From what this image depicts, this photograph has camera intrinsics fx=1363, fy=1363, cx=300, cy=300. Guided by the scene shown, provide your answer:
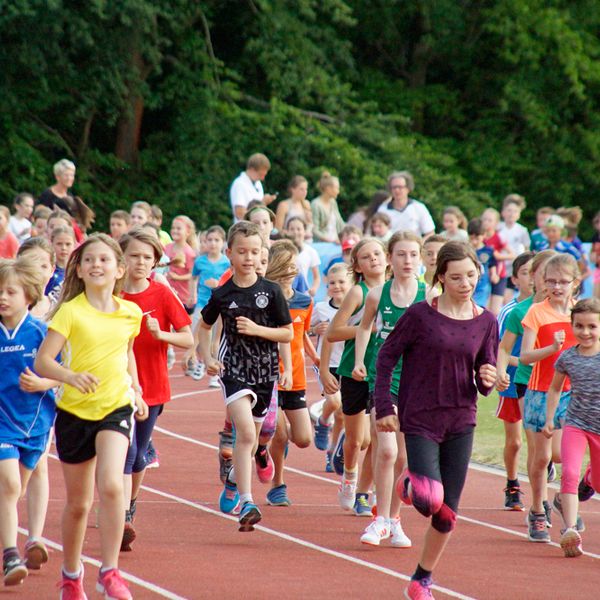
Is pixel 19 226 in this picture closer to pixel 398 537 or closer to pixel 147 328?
pixel 147 328

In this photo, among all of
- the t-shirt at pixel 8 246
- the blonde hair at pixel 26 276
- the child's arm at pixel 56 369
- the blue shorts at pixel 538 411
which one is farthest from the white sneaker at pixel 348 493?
the t-shirt at pixel 8 246

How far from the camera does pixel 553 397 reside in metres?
8.41

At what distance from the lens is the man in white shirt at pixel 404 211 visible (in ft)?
61.0

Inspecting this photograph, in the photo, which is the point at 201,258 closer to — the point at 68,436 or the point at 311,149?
the point at 68,436

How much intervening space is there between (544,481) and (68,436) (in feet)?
11.6

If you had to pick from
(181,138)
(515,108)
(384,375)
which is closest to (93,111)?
(181,138)

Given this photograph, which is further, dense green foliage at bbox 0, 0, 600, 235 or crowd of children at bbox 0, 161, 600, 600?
dense green foliage at bbox 0, 0, 600, 235

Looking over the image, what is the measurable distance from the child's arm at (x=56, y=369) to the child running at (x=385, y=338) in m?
2.39

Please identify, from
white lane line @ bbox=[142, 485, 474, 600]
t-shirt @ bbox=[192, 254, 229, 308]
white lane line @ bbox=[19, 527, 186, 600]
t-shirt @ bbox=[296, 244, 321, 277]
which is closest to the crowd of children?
white lane line @ bbox=[142, 485, 474, 600]

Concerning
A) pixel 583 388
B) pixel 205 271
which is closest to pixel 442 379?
pixel 583 388

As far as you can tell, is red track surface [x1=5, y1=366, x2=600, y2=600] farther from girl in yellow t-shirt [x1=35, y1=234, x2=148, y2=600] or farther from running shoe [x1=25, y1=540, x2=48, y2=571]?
girl in yellow t-shirt [x1=35, y1=234, x2=148, y2=600]

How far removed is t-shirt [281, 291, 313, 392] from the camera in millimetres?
9953

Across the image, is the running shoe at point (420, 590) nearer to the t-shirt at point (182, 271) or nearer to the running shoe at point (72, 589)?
the running shoe at point (72, 589)

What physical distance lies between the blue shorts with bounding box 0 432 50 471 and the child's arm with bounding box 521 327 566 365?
3172 millimetres
